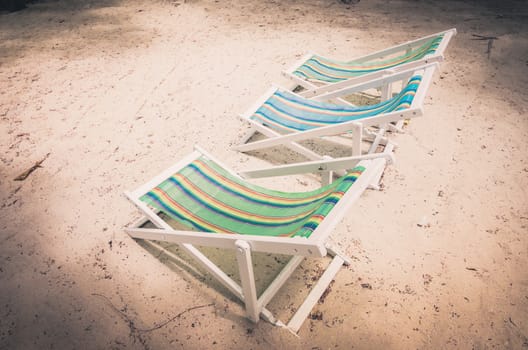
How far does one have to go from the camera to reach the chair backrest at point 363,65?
3.14 metres

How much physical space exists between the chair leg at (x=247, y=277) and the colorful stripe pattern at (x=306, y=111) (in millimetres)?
1504

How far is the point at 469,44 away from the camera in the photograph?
4844 millimetres

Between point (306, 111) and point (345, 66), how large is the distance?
962 mm

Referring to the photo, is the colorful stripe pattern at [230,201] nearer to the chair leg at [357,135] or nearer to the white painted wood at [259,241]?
the white painted wood at [259,241]

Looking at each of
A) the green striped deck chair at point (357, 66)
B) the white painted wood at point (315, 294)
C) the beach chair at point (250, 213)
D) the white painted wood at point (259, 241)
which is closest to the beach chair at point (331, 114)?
the green striped deck chair at point (357, 66)

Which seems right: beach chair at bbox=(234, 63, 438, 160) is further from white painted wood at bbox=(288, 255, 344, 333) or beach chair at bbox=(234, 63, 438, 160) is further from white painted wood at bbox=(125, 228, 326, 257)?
white painted wood at bbox=(125, 228, 326, 257)

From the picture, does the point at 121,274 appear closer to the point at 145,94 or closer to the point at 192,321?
the point at 192,321

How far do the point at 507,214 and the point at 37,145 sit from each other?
173 inches

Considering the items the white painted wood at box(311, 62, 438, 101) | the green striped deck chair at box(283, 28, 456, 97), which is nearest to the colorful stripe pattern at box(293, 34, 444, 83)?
the green striped deck chair at box(283, 28, 456, 97)

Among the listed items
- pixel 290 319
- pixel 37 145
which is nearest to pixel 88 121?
pixel 37 145

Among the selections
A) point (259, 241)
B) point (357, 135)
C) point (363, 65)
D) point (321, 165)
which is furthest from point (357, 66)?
point (259, 241)

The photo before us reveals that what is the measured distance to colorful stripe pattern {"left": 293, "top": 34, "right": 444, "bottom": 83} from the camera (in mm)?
3215

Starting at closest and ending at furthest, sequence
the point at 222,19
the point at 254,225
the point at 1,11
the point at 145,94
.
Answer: the point at 254,225
the point at 145,94
the point at 222,19
the point at 1,11

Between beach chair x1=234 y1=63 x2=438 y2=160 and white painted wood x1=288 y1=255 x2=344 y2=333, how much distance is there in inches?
34.9
